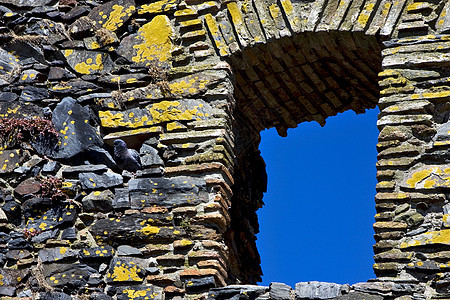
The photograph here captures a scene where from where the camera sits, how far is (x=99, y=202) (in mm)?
6520

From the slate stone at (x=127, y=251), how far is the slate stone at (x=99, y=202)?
13.7 inches

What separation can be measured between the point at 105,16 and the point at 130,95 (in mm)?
877

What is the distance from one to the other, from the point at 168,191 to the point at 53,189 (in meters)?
0.90

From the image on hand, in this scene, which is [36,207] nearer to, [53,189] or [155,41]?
[53,189]

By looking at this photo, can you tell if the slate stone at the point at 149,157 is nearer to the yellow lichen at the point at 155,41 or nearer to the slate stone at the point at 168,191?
the slate stone at the point at 168,191

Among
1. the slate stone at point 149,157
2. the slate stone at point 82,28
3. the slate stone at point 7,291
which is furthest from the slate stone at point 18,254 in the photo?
the slate stone at point 82,28

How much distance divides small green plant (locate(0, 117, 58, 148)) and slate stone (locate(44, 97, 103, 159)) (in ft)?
0.23

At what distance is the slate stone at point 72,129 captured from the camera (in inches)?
269

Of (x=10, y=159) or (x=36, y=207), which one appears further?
(x=10, y=159)

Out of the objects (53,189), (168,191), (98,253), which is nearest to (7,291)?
(98,253)

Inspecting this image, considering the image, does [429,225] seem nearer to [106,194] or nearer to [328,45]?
[328,45]

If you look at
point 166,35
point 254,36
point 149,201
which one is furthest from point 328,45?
point 149,201

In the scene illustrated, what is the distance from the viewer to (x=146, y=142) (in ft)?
22.2

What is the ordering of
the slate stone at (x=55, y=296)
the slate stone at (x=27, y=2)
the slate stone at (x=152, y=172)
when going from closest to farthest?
the slate stone at (x=55, y=296)
the slate stone at (x=152, y=172)
the slate stone at (x=27, y=2)
